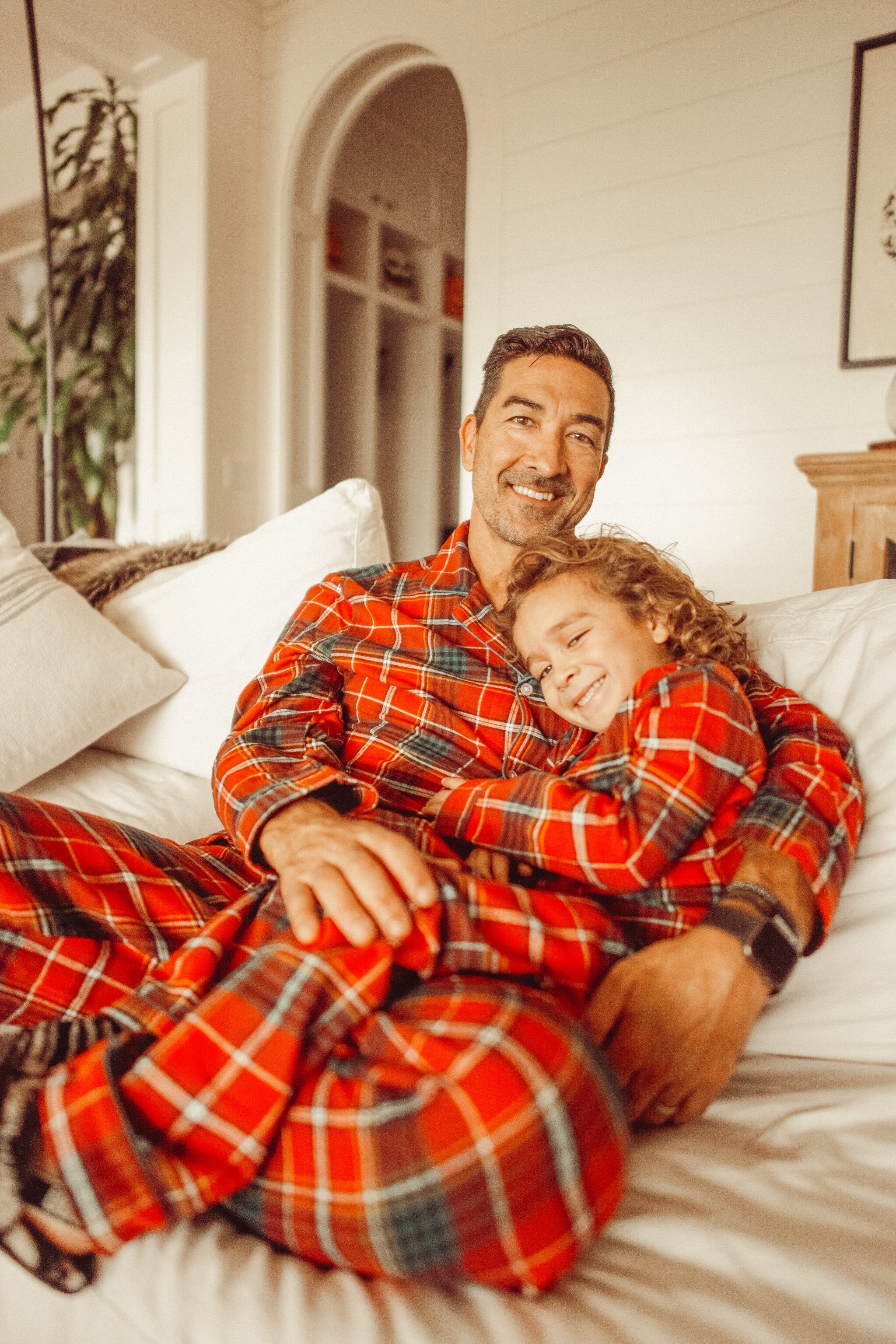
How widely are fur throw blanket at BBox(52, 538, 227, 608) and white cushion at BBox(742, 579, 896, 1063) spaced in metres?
1.14

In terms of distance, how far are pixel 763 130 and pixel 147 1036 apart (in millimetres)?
2803

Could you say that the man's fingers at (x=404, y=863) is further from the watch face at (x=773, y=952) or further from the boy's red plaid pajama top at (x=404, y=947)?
the watch face at (x=773, y=952)

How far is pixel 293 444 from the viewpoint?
3758 mm

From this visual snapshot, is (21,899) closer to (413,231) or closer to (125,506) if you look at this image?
(125,506)

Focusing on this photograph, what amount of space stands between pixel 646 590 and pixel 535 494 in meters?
0.42

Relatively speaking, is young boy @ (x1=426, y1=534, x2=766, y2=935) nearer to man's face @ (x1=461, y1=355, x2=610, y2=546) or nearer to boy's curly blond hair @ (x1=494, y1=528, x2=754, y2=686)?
boy's curly blond hair @ (x1=494, y1=528, x2=754, y2=686)

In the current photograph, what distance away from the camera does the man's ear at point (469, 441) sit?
1594mm

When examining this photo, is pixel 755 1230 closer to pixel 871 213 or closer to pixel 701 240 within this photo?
pixel 871 213

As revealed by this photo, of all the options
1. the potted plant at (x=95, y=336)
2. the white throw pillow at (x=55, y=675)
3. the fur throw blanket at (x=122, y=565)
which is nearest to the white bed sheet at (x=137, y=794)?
the white throw pillow at (x=55, y=675)

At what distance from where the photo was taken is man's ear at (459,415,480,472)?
159 cm

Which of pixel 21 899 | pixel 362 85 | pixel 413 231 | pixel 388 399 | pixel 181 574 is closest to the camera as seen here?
pixel 21 899

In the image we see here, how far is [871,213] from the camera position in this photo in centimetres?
232

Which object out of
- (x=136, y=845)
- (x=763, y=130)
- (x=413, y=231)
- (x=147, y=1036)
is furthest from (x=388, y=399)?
(x=147, y=1036)

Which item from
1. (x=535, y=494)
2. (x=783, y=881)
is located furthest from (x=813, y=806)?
(x=535, y=494)
